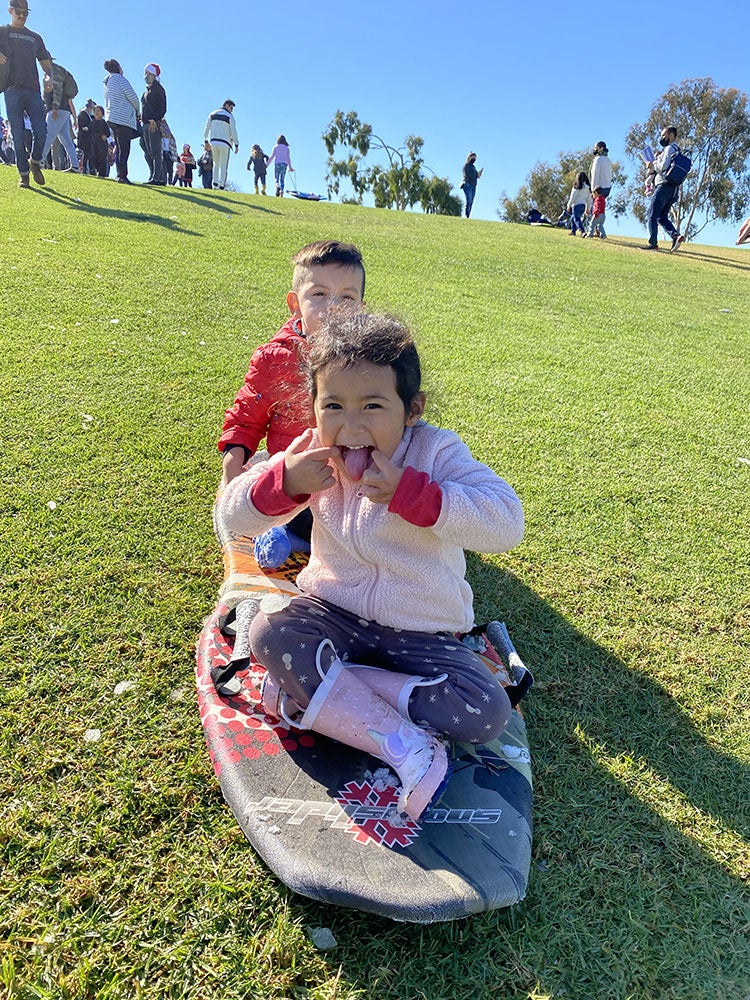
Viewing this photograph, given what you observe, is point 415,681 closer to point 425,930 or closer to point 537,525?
point 425,930

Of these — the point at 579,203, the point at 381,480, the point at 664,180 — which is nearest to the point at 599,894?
the point at 381,480

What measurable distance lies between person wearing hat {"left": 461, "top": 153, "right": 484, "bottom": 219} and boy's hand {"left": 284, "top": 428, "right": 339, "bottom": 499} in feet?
64.2

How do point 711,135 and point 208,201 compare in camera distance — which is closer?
point 208,201

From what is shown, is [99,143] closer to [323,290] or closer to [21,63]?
[21,63]

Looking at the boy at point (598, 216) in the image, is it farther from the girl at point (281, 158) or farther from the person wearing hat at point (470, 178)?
the girl at point (281, 158)

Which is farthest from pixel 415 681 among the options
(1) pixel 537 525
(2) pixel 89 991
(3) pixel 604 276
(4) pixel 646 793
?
(3) pixel 604 276

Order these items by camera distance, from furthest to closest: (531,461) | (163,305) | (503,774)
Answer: (163,305) → (531,461) → (503,774)

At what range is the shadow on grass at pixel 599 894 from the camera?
1676 millimetres

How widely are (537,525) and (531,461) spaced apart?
0.83 meters

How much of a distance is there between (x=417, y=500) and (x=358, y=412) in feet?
1.07

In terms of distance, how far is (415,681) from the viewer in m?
2.14

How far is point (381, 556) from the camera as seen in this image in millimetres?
2225

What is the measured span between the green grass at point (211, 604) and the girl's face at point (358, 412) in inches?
12.1

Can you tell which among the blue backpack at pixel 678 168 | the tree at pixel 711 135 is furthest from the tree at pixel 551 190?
the blue backpack at pixel 678 168
